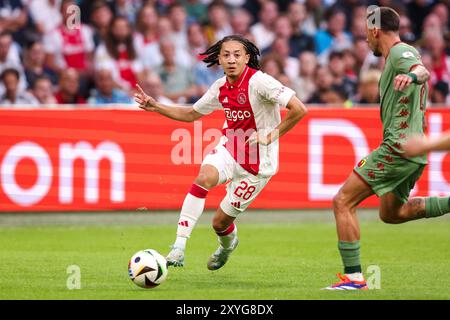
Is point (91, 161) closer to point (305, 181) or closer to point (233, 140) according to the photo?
point (305, 181)

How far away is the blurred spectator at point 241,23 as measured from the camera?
19359mm

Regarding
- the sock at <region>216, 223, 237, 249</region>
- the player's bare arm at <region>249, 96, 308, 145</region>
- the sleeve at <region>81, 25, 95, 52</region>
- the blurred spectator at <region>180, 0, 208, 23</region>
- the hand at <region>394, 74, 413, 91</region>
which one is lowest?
the sock at <region>216, 223, 237, 249</region>

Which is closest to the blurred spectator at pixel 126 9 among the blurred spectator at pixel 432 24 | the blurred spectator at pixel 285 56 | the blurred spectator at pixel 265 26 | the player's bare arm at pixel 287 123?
the blurred spectator at pixel 265 26

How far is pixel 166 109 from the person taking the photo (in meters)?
11.0

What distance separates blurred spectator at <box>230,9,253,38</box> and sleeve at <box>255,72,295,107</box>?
8.95 metres

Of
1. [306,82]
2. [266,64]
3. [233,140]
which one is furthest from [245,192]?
[306,82]

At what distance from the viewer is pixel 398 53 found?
934 centimetres

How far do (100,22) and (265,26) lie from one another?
3.26 meters

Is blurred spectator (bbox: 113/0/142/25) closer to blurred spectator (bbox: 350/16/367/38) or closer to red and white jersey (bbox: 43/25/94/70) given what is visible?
red and white jersey (bbox: 43/25/94/70)

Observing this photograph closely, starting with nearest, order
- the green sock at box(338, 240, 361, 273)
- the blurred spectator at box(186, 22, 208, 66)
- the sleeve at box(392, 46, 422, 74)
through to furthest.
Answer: the sleeve at box(392, 46, 422, 74) < the green sock at box(338, 240, 361, 273) < the blurred spectator at box(186, 22, 208, 66)

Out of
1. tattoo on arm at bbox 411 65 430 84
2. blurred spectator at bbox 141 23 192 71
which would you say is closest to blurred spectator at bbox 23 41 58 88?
blurred spectator at bbox 141 23 192 71

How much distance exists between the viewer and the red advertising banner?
50.0 ft

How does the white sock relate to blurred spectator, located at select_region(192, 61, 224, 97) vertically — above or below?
below
